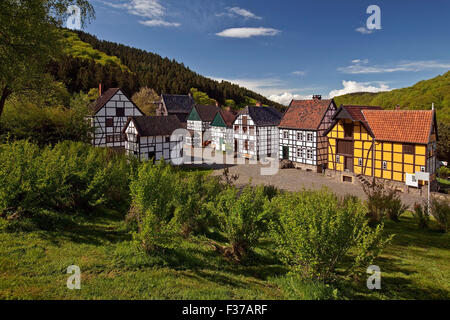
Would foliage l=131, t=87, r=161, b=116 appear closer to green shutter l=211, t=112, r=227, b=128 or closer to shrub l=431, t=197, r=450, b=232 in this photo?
green shutter l=211, t=112, r=227, b=128

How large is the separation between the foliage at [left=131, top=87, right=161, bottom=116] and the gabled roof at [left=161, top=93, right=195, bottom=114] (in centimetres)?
238

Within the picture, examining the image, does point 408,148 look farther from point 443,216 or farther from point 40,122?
point 40,122

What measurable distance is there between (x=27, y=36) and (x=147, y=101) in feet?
158

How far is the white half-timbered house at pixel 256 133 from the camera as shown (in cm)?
3650

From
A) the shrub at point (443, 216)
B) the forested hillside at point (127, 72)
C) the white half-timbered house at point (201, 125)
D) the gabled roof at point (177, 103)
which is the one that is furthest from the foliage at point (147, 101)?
the shrub at point (443, 216)

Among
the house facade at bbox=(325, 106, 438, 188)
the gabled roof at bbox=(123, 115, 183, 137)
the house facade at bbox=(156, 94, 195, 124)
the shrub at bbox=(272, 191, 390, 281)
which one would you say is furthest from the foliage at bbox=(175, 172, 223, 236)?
the house facade at bbox=(156, 94, 195, 124)

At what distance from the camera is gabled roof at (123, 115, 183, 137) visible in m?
29.6

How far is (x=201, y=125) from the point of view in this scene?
4950 cm

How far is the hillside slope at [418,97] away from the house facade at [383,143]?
24.8 meters

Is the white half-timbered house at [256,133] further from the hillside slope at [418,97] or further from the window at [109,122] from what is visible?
the hillside slope at [418,97]

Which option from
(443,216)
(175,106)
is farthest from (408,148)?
(175,106)
